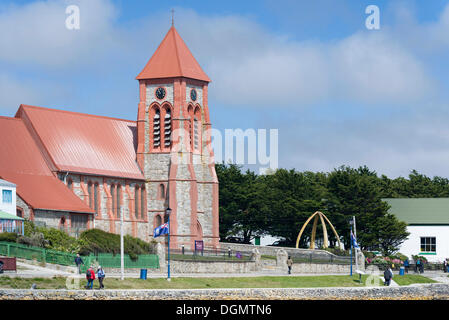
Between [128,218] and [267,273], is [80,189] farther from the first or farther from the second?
[267,273]

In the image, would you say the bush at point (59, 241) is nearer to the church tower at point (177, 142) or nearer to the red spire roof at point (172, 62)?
the church tower at point (177, 142)

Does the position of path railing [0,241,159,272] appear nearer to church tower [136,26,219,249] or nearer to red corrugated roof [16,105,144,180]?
red corrugated roof [16,105,144,180]

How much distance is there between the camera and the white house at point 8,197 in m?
71.4

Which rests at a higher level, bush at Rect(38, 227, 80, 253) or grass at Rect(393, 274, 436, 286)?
bush at Rect(38, 227, 80, 253)

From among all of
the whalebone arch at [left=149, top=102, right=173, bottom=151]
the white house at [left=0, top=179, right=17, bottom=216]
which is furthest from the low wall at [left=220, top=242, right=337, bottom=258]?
the white house at [left=0, top=179, right=17, bottom=216]

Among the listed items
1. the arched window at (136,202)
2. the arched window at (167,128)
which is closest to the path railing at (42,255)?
the arched window at (136,202)

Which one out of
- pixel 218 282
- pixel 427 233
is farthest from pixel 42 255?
pixel 427 233

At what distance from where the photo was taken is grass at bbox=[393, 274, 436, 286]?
75.3m

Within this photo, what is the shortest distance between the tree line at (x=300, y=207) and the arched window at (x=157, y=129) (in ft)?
46.6

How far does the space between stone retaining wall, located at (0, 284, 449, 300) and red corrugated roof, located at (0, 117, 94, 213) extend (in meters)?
22.2

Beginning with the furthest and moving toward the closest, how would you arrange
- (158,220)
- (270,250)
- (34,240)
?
(158,220) < (270,250) < (34,240)

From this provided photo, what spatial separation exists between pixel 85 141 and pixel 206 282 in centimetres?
3050

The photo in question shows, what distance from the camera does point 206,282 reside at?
62938 mm

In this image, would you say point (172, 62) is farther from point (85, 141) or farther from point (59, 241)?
point (59, 241)
